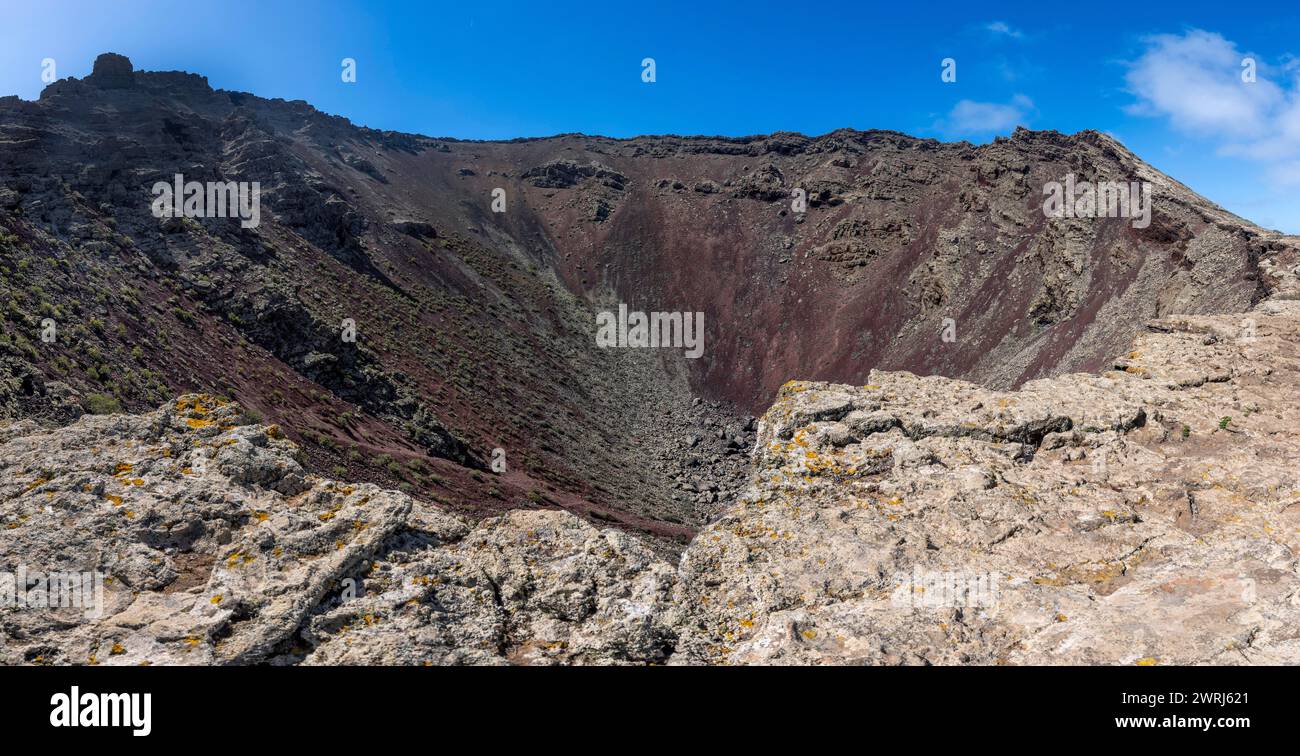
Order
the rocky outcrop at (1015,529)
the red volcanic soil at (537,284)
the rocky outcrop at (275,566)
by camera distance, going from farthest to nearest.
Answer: the red volcanic soil at (537,284)
the rocky outcrop at (1015,529)
the rocky outcrop at (275,566)

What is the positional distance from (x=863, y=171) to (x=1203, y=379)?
8714 centimetres

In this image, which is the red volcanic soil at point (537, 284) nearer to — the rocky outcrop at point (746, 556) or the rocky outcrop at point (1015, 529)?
the rocky outcrop at point (746, 556)

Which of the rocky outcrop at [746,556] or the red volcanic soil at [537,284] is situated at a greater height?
the red volcanic soil at [537,284]

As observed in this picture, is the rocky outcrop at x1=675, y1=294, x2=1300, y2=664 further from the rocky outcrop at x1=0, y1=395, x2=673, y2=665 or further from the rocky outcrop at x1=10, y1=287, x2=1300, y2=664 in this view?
the rocky outcrop at x1=0, y1=395, x2=673, y2=665

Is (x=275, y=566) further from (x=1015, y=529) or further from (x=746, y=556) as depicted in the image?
(x=1015, y=529)

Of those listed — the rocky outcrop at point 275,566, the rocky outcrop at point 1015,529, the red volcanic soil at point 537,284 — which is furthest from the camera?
the red volcanic soil at point 537,284

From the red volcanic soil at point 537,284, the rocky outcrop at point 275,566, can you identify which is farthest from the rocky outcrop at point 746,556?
the red volcanic soil at point 537,284

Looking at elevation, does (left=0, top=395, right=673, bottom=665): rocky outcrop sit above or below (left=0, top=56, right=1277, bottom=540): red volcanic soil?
below

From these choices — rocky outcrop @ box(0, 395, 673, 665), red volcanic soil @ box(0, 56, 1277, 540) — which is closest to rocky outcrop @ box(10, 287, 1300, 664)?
rocky outcrop @ box(0, 395, 673, 665)

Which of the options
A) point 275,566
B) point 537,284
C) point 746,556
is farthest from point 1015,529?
point 537,284

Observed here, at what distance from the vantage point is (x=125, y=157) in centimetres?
4050

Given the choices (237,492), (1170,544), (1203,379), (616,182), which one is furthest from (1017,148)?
(237,492)

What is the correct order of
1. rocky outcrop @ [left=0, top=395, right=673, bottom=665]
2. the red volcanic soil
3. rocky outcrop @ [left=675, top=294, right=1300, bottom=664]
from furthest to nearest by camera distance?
the red volcanic soil, rocky outcrop @ [left=675, top=294, right=1300, bottom=664], rocky outcrop @ [left=0, top=395, right=673, bottom=665]
